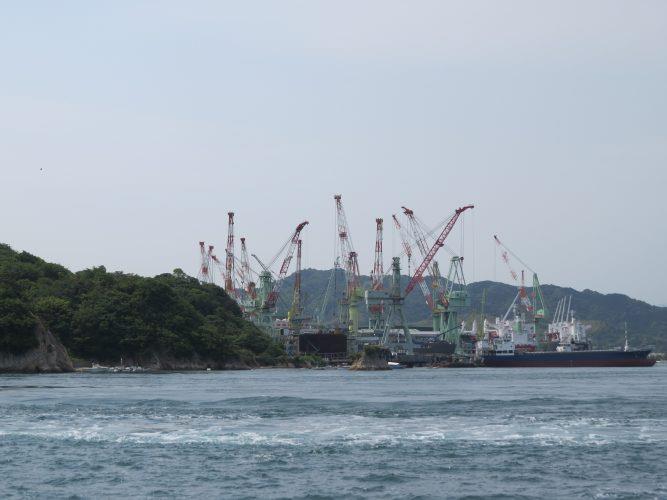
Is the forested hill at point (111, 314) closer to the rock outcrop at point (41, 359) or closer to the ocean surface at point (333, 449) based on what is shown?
the rock outcrop at point (41, 359)

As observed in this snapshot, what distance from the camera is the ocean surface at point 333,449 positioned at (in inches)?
1265

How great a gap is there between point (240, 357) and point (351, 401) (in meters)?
115

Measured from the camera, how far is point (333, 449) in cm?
4041

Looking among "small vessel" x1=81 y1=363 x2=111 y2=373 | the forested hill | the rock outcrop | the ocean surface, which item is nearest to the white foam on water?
the ocean surface

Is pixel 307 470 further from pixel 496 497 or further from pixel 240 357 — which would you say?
pixel 240 357

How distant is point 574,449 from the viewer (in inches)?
1569

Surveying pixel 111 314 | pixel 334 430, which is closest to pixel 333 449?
pixel 334 430

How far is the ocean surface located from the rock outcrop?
59663 millimetres

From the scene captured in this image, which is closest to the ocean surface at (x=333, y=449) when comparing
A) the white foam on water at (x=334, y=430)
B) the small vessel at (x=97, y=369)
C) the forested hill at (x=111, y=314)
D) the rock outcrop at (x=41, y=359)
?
the white foam on water at (x=334, y=430)

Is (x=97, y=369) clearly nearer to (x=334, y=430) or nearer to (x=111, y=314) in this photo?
(x=111, y=314)

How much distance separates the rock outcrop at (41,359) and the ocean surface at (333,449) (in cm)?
5966

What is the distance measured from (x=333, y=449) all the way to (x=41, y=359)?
93973 millimetres

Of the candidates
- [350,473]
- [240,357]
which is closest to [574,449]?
[350,473]

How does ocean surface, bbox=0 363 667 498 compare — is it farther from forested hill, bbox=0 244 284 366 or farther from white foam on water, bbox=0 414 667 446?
forested hill, bbox=0 244 284 366
